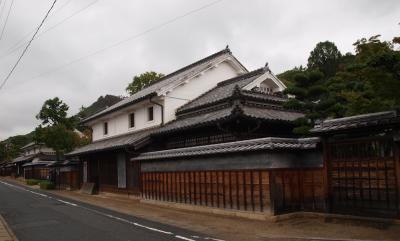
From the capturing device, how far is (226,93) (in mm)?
25266

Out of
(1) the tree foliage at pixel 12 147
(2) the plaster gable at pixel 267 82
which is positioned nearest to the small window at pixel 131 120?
(2) the plaster gable at pixel 267 82

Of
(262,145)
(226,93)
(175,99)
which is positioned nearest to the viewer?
(262,145)

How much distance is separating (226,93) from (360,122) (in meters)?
12.2

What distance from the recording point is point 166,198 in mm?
22359

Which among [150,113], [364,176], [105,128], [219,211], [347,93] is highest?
[150,113]

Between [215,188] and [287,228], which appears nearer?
[287,228]

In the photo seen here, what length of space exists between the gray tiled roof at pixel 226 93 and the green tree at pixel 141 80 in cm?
2203

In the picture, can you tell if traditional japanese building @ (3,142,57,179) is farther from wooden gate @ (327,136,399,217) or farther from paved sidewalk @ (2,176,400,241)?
wooden gate @ (327,136,399,217)

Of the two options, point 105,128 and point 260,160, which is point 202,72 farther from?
point 260,160

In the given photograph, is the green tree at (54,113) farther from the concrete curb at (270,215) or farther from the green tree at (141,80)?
the concrete curb at (270,215)

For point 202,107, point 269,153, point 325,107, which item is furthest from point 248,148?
point 202,107

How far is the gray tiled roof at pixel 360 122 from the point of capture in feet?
42.4

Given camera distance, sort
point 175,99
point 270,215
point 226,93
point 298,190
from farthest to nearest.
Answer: point 175,99, point 226,93, point 298,190, point 270,215

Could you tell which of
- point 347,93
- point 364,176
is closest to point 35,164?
point 347,93
